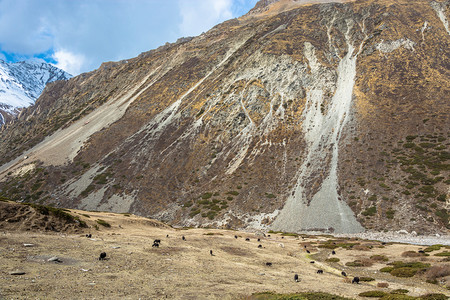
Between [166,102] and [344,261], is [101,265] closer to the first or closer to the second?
[344,261]

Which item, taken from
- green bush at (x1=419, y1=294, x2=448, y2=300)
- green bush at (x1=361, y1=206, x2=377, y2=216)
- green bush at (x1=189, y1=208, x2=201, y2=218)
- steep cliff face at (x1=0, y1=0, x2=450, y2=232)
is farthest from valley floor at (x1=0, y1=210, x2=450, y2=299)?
green bush at (x1=189, y1=208, x2=201, y2=218)

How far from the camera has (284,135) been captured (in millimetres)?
87688

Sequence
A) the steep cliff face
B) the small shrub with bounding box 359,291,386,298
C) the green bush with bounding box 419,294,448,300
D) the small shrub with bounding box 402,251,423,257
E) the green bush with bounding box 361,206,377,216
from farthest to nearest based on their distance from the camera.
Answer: the steep cliff face
the green bush with bounding box 361,206,377,216
the small shrub with bounding box 402,251,423,257
the small shrub with bounding box 359,291,386,298
the green bush with bounding box 419,294,448,300

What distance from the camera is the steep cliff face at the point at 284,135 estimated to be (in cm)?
6419

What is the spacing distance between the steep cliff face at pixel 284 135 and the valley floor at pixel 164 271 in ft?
110

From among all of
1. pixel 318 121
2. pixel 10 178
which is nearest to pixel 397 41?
pixel 318 121

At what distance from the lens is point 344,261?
30062 millimetres

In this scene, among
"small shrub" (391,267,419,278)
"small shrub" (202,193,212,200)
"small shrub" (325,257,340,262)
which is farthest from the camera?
"small shrub" (202,193,212,200)

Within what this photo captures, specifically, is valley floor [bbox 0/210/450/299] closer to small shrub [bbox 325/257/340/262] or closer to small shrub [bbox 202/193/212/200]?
small shrub [bbox 325/257/340/262]

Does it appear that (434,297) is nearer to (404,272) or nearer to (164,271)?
(404,272)

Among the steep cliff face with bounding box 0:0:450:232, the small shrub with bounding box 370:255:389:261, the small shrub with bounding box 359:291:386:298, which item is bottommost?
the small shrub with bounding box 370:255:389:261

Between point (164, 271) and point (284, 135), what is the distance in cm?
7401

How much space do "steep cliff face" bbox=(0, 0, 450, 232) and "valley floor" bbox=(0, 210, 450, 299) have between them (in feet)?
110

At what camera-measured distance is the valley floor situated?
13781mm
